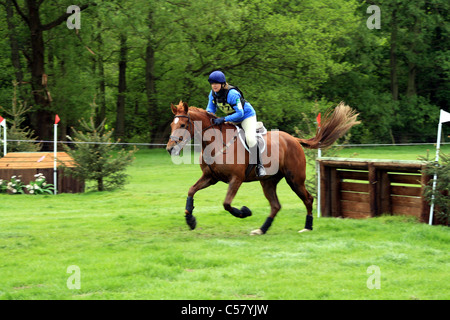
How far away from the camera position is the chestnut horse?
26.8 ft

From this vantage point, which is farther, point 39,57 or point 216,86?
point 39,57

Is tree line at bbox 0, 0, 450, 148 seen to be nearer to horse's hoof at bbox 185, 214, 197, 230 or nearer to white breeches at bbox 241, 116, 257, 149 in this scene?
white breeches at bbox 241, 116, 257, 149

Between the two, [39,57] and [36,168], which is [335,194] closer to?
[36,168]

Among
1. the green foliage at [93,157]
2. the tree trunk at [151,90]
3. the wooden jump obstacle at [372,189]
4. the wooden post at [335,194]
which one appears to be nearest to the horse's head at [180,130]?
the wooden jump obstacle at [372,189]

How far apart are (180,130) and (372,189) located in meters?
3.70

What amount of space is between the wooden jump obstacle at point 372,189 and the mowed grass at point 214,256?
A: 328mm

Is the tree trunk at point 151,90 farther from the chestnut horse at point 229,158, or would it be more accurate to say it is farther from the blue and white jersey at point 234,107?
the blue and white jersey at point 234,107

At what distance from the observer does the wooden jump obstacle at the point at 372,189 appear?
927 centimetres

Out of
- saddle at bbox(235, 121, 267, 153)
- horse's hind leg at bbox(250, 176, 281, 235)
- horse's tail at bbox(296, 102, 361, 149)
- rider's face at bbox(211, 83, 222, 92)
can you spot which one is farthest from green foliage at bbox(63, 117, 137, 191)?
rider's face at bbox(211, 83, 222, 92)

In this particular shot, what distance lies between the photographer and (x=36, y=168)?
15320mm

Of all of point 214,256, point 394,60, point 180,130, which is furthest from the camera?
point 394,60

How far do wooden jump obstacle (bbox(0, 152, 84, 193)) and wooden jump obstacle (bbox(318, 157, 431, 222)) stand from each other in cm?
746

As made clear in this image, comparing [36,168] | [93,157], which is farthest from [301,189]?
[36,168]
